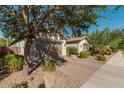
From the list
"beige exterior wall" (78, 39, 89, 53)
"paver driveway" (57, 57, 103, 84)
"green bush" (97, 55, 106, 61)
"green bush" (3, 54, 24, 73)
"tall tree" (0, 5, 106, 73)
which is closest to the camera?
"tall tree" (0, 5, 106, 73)

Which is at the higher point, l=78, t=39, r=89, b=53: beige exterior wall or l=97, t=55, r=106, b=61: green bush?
l=78, t=39, r=89, b=53: beige exterior wall

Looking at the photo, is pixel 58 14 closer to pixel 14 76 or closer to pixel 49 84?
pixel 49 84

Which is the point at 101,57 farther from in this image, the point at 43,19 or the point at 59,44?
the point at 43,19

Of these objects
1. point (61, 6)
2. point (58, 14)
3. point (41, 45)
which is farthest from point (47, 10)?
point (41, 45)

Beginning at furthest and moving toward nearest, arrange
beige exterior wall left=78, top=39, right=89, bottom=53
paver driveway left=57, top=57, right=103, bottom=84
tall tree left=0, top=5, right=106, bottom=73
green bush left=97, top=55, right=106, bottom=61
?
beige exterior wall left=78, top=39, right=89, bottom=53 < green bush left=97, top=55, right=106, bottom=61 < paver driveway left=57, top=57, right=103, bottom=84 < tall tree left=0, top=5, right=106, bottom=73

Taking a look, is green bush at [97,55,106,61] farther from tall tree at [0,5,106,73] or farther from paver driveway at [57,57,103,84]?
tall tree at [0,5,106,73]

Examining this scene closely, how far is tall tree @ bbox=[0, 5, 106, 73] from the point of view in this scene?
7.88m

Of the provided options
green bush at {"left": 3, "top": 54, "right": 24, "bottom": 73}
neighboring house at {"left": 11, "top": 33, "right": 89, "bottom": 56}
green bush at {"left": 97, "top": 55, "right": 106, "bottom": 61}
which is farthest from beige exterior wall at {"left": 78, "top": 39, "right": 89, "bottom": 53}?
green bush at {"left": 3, "top": 54, "right": 24, "bottom": 73}

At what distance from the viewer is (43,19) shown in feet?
30.0

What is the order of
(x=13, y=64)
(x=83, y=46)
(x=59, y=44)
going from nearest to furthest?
(x=13, y=64), (x=83, y=46), (x=59, y=44)

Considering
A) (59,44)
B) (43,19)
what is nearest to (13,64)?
(43,19)

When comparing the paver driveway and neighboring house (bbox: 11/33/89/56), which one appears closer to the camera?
the paver driveway

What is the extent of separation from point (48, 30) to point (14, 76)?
2715mm
